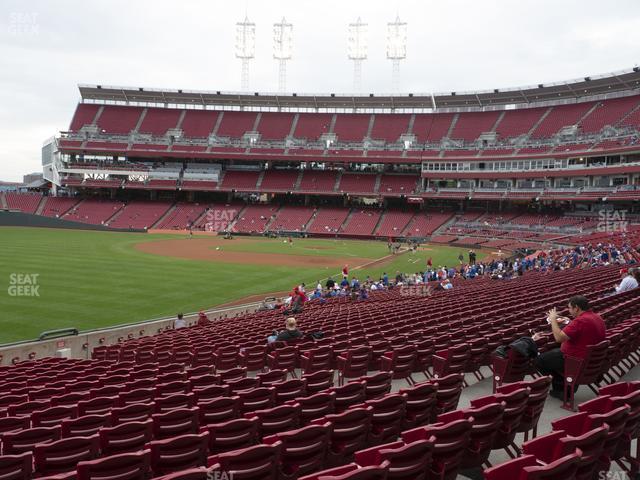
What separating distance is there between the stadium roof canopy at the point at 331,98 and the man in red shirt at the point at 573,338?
2801 inches

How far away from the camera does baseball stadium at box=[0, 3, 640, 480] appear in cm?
469

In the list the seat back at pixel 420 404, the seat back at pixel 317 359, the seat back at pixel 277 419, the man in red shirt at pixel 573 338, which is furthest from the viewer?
the seat back at pixel 317 359

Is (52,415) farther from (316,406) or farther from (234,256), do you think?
(234,256)

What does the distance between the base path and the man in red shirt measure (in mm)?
33132

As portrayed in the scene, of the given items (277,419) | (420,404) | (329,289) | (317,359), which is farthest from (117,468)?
(329,289)

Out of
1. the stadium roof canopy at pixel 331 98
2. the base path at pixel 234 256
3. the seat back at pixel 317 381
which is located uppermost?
the stadium roof canopy at pixel 331 98

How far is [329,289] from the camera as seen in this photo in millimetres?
28016

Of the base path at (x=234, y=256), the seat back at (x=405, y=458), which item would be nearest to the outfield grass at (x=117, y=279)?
the base path at (x=234, y=256)

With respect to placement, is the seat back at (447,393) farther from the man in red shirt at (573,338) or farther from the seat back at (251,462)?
the seat back at (251,462)

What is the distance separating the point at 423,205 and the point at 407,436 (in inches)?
2932

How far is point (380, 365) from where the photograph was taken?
918cm

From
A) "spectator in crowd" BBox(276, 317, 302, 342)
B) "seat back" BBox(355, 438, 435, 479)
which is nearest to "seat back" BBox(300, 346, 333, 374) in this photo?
"spectator in crowd" BBox(276, 317, 302, 342)

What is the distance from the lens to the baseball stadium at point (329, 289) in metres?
4.69

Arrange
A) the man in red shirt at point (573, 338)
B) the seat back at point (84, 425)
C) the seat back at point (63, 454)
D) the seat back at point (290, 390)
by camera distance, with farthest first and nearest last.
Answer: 1. the man in red shirt at point (573, 338)
2. the seat back at point (290, 390)
3. the seat back at point (84, 425)
4. the seat back at point (63, 454)
